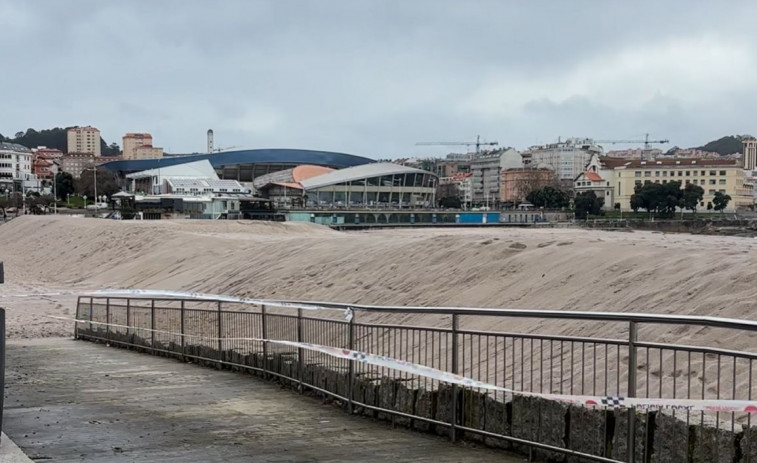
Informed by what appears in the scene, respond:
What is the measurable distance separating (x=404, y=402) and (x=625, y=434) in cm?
272

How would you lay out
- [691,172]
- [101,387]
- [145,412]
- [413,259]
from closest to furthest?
[145,412] < [101,387] < [413,259] < [691,172]

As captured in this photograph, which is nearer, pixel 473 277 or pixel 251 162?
pixel 473 277

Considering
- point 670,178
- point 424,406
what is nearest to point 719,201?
point 670,178

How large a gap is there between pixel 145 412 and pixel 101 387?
223 centimetres

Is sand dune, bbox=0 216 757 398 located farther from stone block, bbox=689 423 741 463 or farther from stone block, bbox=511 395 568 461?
stone block, bbox=689 423 741 463

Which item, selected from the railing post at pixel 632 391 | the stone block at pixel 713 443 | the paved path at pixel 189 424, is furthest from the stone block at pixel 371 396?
the stone block at pixel 713 443

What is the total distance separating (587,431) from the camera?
21.5ft

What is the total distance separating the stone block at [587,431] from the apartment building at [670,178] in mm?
176245

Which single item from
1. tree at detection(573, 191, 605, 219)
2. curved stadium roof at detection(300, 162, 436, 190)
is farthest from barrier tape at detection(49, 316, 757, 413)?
curved stadium roof at detection(300, 162, 436, 190)

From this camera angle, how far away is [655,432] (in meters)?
6.05

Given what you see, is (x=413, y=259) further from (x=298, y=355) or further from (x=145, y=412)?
(x=145, y=412)

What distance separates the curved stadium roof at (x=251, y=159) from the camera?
623 feet

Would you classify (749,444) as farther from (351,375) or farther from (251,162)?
(251,162)

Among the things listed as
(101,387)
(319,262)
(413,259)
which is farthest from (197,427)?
(319,262)
